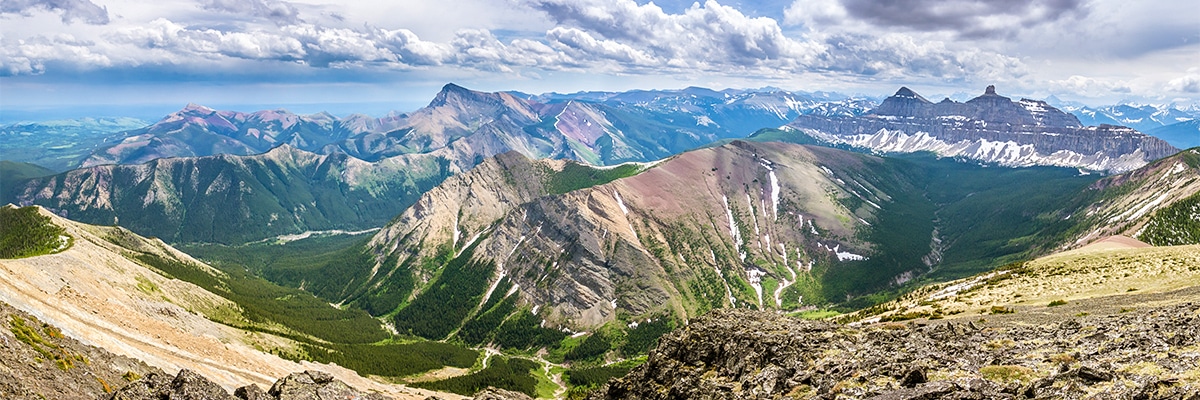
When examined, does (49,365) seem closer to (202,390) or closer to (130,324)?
(202,390)

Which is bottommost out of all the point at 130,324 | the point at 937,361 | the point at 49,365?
the point at 130,324

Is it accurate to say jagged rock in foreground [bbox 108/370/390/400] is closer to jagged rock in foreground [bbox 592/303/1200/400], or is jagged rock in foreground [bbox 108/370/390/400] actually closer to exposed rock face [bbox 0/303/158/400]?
exposed rock face [bbox 0/303/158/400]

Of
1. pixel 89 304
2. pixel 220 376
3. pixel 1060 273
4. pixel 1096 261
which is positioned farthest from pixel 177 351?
pixel 1096 261

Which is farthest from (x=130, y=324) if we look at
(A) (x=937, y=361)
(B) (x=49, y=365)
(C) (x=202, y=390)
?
(A) (x=937, y=361)

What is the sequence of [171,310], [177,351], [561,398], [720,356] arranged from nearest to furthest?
[720,356], [177,351], [171,310], [561,398]

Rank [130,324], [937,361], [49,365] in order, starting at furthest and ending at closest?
[130,324]
[49,365]
[937,361]

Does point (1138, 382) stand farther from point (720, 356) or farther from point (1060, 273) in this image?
point (1060, 273)

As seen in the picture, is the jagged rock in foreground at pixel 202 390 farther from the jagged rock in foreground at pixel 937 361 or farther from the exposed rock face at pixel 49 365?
the jagged rock in foreground at pixel 937 361
